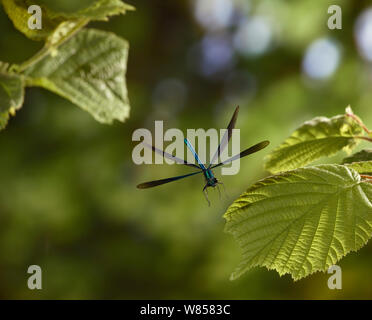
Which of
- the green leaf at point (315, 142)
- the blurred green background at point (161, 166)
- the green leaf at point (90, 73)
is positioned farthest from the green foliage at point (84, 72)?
the blurred green background at point (161, 166)

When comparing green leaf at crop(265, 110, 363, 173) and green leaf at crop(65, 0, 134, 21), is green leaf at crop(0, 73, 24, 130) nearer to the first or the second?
green leaf at crop(65, 0, 134, 21)

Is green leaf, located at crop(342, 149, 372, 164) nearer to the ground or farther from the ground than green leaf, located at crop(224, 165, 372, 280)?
farther from the ground

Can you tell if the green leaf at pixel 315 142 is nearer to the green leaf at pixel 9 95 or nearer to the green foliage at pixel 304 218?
the green foliage at pixel 304 218

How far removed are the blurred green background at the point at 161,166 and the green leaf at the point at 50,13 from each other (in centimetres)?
262

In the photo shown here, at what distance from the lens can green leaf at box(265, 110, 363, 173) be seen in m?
0.77

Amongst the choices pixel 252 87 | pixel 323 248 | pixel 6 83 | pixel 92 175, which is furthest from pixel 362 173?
pixel 252 87

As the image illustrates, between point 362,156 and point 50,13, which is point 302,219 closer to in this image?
point 362,156

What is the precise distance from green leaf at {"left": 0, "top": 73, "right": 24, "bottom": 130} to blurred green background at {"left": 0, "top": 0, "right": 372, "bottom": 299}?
2592 millimetres

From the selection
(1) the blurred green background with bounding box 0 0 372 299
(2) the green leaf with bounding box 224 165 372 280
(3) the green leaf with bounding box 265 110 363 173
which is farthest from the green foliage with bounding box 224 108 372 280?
(1) the blurred green background with bounding box 0 0 372 299

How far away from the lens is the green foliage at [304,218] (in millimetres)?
603

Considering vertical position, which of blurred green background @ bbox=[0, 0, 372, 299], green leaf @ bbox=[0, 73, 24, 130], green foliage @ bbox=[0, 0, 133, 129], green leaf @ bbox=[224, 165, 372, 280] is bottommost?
green leaf @ bbox=[224, 165, 372, 280]

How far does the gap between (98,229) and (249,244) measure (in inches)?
133

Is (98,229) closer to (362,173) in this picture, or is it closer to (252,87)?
(252,87)

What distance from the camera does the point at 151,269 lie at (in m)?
3.78
